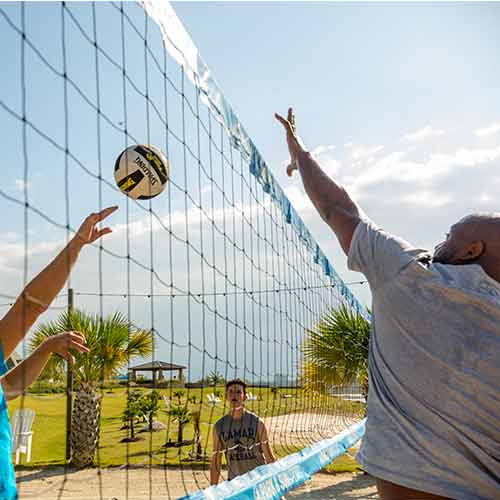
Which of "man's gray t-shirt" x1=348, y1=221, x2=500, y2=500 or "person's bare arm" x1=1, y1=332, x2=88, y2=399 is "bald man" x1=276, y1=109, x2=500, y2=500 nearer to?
"man's gray t-shirt" x1=348, y1=221, x2=500, y2=500

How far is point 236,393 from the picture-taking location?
4.35 meters

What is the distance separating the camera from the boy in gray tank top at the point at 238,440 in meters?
4.07

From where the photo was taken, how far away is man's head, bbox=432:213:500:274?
133cm

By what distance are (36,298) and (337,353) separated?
8.08 metres

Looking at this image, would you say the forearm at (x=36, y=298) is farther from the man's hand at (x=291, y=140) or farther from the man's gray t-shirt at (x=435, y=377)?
the man's gray t-shirt at (x=435, y=377)

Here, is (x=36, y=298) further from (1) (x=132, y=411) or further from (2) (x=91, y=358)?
(1) (x=132, y=411)

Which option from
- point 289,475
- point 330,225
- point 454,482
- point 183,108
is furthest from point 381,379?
→ point 183,108

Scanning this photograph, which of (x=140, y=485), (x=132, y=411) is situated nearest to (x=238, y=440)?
(x=140, y=485)

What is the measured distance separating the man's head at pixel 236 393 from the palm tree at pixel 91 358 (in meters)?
7.30

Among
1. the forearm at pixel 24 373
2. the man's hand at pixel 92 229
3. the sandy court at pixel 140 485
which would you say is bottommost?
the sandy court at pixel 140 485

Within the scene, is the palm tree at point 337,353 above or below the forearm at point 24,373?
above

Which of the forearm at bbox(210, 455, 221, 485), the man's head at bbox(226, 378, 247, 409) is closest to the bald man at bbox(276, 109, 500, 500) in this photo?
the forearm at bbox(210, 455, 221, 485)

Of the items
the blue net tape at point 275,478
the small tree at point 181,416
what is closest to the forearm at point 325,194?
A: the blue net tape at point 275,478

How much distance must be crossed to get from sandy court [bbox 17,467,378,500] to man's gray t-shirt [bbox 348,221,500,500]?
24.1 feet
